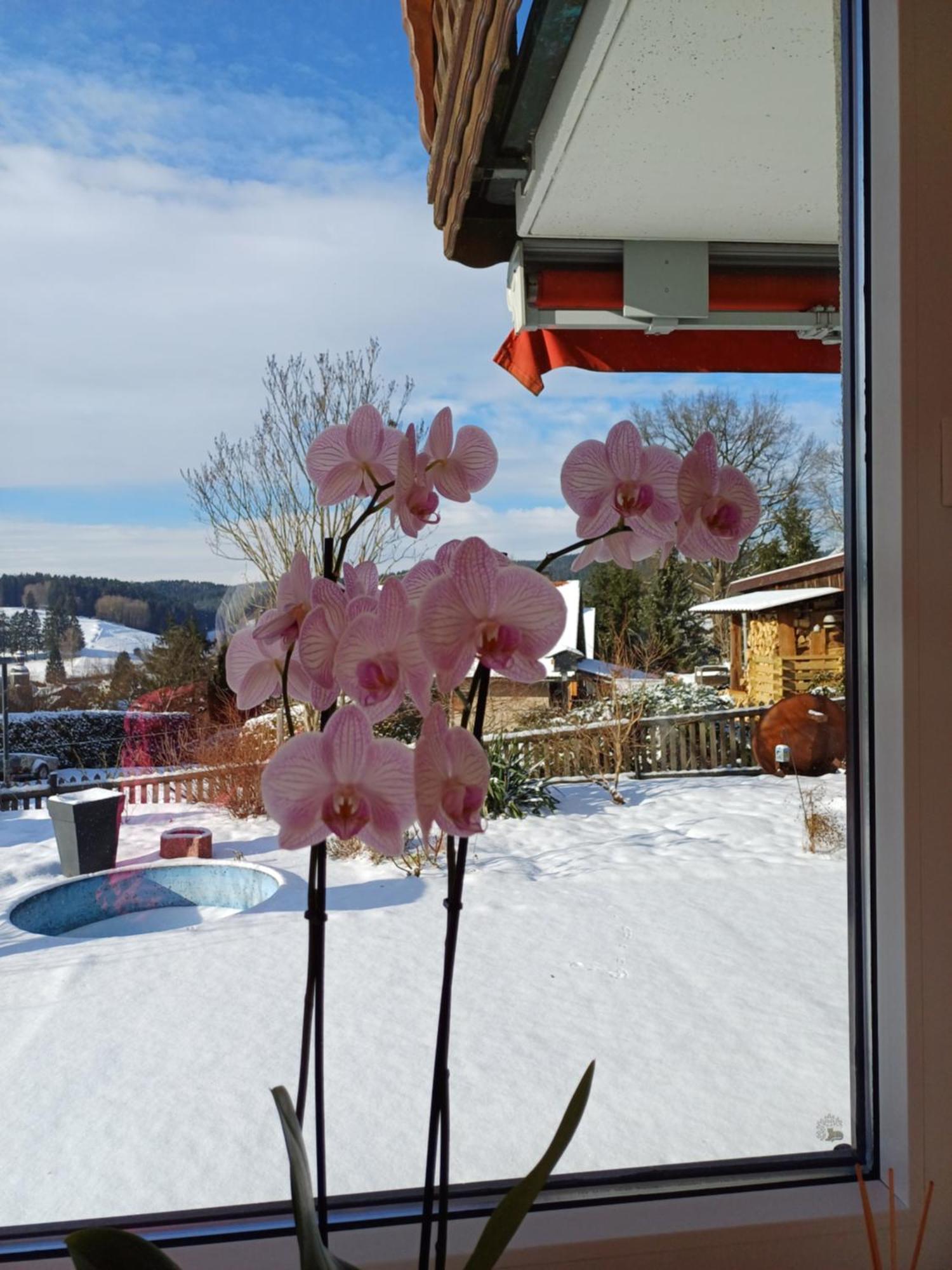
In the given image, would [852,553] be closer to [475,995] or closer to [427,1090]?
[427,1090]

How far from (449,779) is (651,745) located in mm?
1843

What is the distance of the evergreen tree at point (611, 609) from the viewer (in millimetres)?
1666

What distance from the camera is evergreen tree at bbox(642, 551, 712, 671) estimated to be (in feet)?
5.38

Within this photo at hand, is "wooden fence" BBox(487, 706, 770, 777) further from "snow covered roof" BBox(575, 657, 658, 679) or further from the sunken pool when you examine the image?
the sunken pool

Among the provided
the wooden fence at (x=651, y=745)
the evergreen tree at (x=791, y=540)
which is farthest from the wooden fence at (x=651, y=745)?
the evergreen tree at (x=791, y=540)

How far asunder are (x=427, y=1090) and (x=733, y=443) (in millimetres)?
1501

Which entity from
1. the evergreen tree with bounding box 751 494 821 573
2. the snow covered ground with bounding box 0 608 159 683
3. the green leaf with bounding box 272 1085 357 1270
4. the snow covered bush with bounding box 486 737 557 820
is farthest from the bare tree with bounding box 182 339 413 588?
the green leaf with bounding box 272 1085 357 1270

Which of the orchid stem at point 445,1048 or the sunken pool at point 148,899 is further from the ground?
the orchid stem at point 445,1048

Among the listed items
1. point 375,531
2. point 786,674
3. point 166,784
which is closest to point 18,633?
point 166,784

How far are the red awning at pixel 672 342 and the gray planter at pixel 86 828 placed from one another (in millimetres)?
1186

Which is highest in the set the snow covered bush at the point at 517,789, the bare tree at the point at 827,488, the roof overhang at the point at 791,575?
the bare tree at the point at 827,488

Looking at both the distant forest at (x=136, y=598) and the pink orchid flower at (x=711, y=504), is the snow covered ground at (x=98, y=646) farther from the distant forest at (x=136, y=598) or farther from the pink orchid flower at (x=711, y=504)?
the pink orchid flower at (x=711, y=504)

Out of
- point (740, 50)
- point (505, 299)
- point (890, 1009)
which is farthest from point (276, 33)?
point (890, 1009)

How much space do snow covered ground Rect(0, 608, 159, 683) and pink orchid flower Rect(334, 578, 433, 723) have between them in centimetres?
117
